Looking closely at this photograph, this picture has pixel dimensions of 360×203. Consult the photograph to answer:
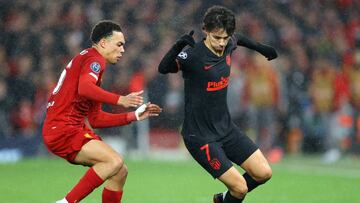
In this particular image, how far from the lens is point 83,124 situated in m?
8.73

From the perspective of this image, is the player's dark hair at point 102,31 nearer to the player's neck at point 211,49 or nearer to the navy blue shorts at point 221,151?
the player's neck at point 211,49

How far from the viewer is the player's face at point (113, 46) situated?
8.67 metres

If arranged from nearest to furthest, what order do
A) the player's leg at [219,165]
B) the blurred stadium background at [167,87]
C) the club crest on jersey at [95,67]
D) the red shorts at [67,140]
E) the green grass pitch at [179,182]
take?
the club crest on jersey at [95,67] → the red shorts at [67,140] → the player's leg at [219,165] → the green grass pitch at [179,182] → the blurred stadium background at [167,87]

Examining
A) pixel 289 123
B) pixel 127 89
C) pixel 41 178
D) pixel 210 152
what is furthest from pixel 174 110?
pixel 210 152

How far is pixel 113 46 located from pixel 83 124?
78 centimetres

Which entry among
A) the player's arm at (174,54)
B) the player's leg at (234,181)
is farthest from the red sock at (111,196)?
the player's arm at (174,54)

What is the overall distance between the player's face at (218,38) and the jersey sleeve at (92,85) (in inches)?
42.0

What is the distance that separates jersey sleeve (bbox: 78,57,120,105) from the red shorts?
1.44ft

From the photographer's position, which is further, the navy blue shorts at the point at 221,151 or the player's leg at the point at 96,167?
the navy blue shorts at the point at 221,151

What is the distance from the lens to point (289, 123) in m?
17.7

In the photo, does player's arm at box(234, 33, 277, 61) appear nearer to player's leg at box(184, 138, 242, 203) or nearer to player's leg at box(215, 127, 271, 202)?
player's leg at box(215, 127, 271, 202)

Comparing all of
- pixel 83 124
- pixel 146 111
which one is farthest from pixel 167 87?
pixel 83 124

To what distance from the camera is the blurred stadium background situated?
1723 cm

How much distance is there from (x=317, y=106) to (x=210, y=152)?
9373mm
